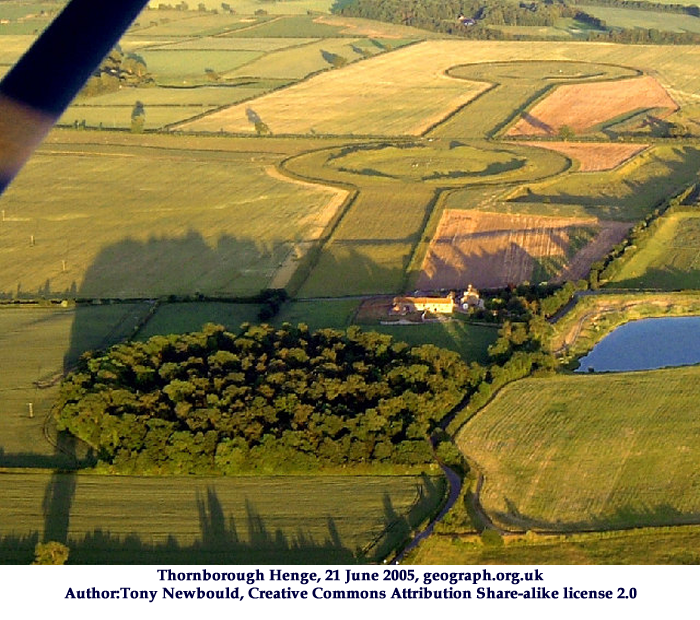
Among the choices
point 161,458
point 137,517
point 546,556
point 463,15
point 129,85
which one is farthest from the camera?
point 463,15

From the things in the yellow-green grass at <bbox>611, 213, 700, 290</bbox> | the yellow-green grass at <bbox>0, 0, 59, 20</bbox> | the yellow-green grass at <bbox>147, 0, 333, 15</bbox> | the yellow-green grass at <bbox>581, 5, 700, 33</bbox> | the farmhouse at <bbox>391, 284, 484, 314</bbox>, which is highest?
the farmhouse at <bbox>391, 284, 484, 314</bbox>

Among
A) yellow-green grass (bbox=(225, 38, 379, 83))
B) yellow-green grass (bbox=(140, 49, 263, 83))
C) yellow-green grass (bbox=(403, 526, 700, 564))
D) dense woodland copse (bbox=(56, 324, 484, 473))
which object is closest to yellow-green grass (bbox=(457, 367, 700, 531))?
yellow-green grass (bbox=(403, 526, 700, 564))

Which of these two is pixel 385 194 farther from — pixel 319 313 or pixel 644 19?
pixel 644 19

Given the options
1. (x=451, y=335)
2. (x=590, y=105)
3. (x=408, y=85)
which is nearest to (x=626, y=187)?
(x=451, y=335)

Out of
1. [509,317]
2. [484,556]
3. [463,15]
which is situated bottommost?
[463,15]

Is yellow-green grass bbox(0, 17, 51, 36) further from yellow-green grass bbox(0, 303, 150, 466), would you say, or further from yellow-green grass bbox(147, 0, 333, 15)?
yellow-green grass bbox(0, 303, 150, 466)

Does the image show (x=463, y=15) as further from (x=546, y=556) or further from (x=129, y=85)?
(x=546, y=556)

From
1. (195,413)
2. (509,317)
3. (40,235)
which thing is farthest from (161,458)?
(40,235)
